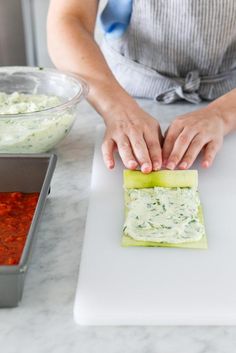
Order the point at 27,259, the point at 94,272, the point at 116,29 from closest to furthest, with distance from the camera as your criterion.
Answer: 1. the point at 27,259
2. the point at 94,272
3. the point at 116,29

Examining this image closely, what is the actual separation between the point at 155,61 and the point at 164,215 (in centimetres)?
62

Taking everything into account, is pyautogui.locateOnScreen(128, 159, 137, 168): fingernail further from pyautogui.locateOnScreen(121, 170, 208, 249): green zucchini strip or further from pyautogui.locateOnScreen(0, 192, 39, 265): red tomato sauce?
pyautogui.locateOnScreen(0, 192, 39, 265): red tomato sauce

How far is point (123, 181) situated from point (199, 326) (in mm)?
375

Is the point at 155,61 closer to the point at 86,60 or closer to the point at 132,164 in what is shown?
the point at 86,60

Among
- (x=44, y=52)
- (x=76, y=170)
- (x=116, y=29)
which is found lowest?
(x=44, y=52)

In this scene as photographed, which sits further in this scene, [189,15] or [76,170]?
[189,15]

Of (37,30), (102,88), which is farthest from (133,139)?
(37,30)

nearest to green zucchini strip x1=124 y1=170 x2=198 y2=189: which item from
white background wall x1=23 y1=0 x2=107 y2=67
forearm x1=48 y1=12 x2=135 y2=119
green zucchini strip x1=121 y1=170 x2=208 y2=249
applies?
green zucchini strip x1=121 y1=170 x2=208 y2=249

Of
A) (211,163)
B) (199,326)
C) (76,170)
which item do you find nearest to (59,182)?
(76,170)

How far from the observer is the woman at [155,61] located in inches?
A: 44.6

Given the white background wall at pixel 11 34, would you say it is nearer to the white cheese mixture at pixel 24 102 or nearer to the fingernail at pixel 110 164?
the white cheese mixture at pixel 24 102

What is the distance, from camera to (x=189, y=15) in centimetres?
133

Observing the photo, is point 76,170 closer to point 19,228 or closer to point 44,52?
point 19,228

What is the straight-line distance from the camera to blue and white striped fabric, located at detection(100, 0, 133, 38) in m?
1.39
